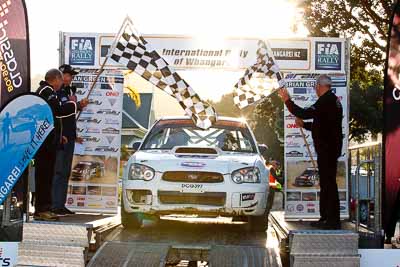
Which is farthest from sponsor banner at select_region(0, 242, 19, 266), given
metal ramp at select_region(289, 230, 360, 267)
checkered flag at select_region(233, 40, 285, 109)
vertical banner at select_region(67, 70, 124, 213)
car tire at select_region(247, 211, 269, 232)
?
vertical banner at select_region(67, 70, 124, 213)

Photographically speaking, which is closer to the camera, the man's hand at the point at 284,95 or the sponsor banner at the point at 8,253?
the sponsor banner at the point at 8,253

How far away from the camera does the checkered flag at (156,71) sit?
807 cm

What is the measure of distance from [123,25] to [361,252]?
4064 mm

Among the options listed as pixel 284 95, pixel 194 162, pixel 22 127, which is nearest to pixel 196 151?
pixel 194 162

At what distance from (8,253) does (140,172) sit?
2.07 meters

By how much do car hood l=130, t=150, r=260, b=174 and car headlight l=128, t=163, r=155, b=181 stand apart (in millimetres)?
55

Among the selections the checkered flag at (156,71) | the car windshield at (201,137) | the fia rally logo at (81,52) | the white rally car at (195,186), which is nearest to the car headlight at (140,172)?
the white rally car at (195,186)

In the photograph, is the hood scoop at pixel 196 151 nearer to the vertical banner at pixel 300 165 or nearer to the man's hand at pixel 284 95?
the man's hand at pixel 284 95

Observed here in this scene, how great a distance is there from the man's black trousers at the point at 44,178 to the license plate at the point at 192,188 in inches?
56.8

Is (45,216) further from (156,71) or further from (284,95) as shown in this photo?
(284,95)

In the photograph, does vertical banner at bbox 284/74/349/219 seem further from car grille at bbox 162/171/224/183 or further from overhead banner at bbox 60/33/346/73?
car grille at bbox 162/171/224/183

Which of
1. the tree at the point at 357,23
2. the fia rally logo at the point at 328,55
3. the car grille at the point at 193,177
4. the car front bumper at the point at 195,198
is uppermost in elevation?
the tree at the point at 357,23

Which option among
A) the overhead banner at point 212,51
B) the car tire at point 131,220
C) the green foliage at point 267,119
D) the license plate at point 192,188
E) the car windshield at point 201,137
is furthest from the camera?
the green foliage at point 267,119

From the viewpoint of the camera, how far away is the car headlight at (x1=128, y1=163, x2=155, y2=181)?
7.66 m
